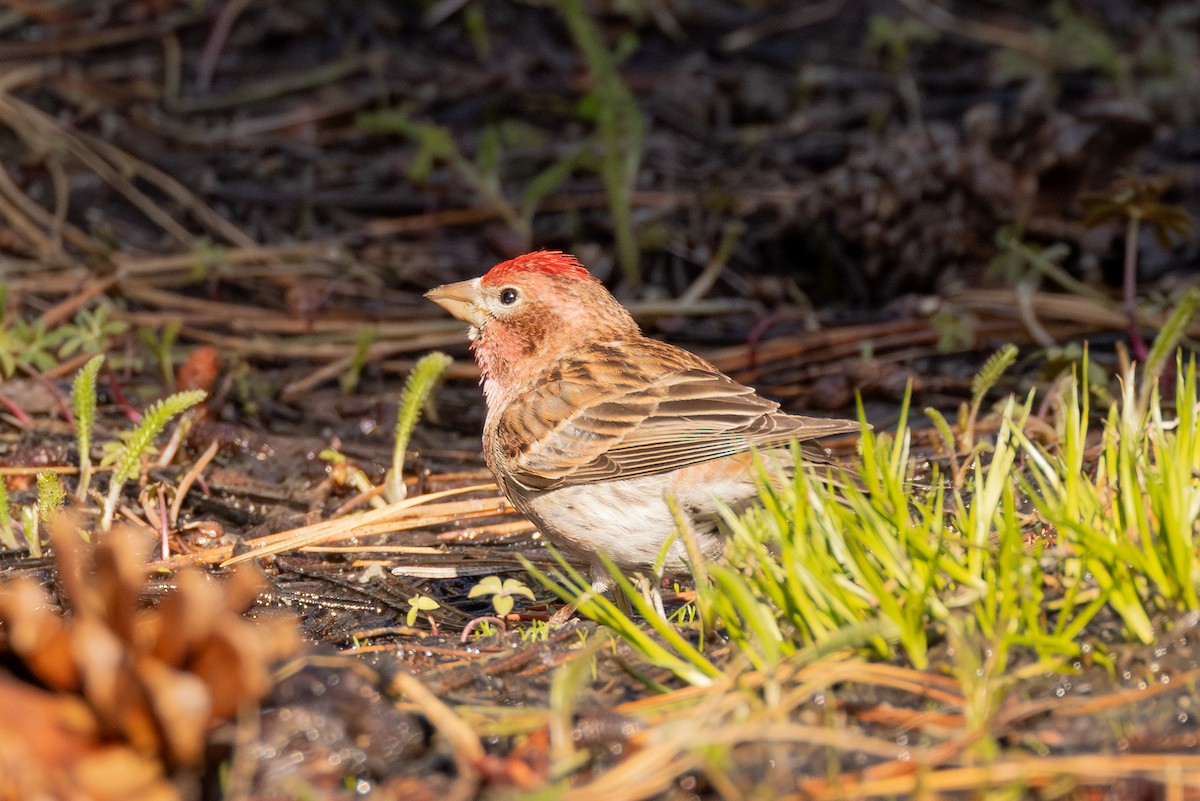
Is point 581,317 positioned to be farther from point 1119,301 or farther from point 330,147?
point 330,147

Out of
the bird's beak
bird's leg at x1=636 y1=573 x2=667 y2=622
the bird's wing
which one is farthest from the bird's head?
bird's leg at x1=636 y1=573 x2=667 y2=622

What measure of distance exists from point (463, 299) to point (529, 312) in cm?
29

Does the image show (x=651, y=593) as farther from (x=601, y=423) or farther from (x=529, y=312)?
(x=529, y=312)

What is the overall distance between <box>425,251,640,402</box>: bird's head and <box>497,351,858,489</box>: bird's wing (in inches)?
10.5

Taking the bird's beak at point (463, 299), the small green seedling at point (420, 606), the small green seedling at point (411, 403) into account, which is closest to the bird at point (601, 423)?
the bird's beak at point (463, 299)

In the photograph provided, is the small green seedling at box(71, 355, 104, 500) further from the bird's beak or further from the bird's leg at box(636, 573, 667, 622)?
the bird's leg at box(636, 573, 667, 622)

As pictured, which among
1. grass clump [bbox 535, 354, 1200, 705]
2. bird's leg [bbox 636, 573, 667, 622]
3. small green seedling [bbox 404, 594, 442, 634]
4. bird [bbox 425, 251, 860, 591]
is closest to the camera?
grass clump [bbox 535, 354, 1200, 705]

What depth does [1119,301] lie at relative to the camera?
7.46 m

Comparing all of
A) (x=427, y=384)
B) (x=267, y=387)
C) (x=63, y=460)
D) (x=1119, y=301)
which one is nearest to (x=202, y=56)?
(x=267, y=387)

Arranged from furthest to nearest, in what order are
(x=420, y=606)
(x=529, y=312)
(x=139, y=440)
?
(x=529, y=312)
(x=139, y=440)
(x=420, y=606)

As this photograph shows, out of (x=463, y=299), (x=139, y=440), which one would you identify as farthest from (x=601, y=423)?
(x=139, y=440)

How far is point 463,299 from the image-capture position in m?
5.70

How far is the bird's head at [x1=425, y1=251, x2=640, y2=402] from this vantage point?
5.60 metres

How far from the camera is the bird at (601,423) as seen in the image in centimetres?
466
